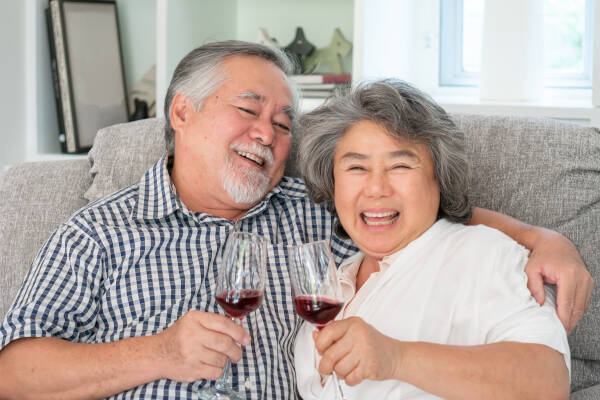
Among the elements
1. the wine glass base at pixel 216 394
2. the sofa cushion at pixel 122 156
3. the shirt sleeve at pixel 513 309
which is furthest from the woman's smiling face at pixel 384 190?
the sofa cushion at pixel 122 156

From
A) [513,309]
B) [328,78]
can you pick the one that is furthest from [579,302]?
[328,78]

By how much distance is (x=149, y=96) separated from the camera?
3.04 metres

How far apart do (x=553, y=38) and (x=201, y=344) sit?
218cm

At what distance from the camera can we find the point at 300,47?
2871 mm

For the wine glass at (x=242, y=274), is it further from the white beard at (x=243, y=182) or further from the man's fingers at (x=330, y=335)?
the white beard at (x=243, y=182)

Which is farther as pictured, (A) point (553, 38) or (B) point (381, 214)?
(A) point (553, 38)

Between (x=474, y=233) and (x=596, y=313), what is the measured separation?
463 millimetres

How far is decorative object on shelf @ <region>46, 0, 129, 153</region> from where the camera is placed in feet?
9.23

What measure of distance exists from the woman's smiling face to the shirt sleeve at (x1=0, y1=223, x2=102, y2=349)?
2.01ft

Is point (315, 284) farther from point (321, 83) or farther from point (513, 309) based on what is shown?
point (321, 83)

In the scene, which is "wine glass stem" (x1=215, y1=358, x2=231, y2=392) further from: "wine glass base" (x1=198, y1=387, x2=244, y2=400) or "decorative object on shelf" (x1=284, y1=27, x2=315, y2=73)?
"decorative object on shelf" (x1=284, y1=27, x2=315, y2=73)

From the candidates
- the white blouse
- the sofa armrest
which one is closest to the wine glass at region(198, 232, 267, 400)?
the white blouse

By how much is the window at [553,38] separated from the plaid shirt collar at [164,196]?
4.77 feet

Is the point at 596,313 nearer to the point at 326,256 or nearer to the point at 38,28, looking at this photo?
the point at 326,256
